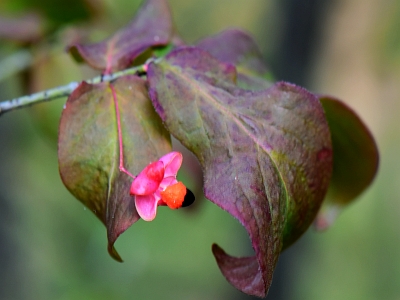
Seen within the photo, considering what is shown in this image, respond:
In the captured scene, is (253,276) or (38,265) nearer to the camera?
(253,276)

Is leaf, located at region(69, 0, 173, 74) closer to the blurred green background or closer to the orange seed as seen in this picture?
the orange seed

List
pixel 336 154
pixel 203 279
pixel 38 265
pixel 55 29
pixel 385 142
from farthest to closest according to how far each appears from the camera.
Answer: pixel 385 142, pixel 203 279, pixel 38 265, pixel 55 29, pixel 336 154

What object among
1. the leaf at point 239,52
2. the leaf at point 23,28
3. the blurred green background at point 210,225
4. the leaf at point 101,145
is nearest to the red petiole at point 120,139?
A: the leaf at point 101,145

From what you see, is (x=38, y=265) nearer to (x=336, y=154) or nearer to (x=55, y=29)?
(x=55, y=29)

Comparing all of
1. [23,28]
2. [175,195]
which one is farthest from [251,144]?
[23,28]

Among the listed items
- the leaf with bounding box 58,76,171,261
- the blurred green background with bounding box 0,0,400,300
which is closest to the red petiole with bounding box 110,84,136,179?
the leaf with bounding box 58,76,171,261

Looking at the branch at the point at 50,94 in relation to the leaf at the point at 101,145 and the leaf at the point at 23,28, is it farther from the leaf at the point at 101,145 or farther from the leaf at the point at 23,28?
the leaf at the point at 23,28

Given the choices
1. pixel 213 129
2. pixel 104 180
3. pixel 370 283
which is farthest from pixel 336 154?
pixel 370 283

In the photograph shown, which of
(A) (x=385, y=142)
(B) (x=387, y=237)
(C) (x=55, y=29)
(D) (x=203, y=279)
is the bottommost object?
(D) (x=203, y=279)

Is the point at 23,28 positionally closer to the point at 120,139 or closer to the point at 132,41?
the point at 132,41
